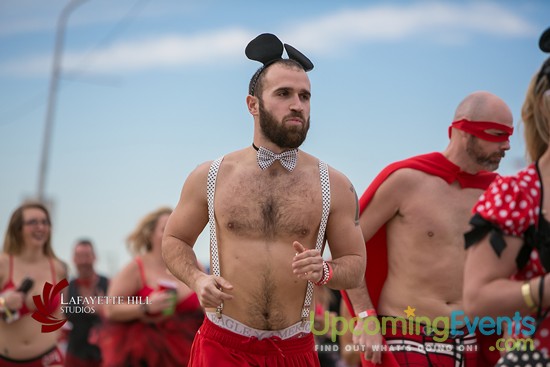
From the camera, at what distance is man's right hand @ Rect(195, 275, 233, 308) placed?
498 cm

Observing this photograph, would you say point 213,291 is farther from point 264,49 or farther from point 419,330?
point 419,330

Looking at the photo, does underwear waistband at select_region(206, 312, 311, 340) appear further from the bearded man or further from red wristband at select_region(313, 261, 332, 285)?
red wristband at select_region(313, 261, 332, 285)

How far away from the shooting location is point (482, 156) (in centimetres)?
658

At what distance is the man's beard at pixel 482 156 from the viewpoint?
21.6ft

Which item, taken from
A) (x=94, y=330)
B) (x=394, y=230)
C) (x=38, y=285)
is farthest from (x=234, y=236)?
(x=94, y=330)

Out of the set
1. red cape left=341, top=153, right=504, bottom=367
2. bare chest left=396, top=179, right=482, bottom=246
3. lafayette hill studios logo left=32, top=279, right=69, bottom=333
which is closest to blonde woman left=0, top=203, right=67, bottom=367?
lafayette hill studios logo left=32, top=279, right=69, bottom=333

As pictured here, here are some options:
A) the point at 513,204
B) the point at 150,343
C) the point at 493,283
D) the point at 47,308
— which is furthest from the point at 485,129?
the point at 47,308

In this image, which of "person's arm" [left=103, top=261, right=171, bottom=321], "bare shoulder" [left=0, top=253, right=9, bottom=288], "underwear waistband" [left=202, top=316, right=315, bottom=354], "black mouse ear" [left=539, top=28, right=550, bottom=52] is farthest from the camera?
"bare shoulder" [left=0, top=253, right=9, bottom=288]

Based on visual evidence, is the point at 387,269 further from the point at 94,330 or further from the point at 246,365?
the point at 94,330

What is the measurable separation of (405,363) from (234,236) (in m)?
1.66

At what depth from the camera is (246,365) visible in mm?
5277

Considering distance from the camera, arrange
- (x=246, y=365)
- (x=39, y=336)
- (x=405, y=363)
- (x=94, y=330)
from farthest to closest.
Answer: (x=94, y=330)
(x=39, y=336)
(x=405, y=363)
(x=246, y=365)

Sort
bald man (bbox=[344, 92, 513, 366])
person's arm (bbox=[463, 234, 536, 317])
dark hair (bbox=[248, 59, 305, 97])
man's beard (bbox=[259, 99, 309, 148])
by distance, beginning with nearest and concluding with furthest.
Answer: person's arm (bbox=[463, 234, 536, 317]), man's beard (bbox=[259, 99, 309, 148]), dark hair (bbox=[248, 59, 305, 97]), bald man (bbox=[344, 92, 513, 366])

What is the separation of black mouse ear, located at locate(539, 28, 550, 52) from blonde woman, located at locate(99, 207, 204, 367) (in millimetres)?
6126
